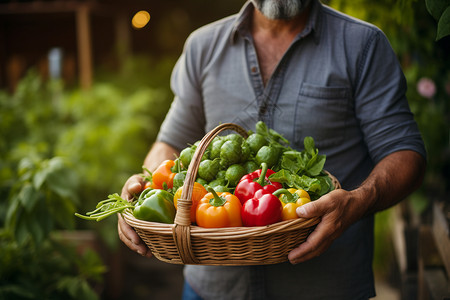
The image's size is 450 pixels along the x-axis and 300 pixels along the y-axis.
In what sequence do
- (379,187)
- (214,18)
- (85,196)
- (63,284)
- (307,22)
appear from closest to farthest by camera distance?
(379,187) < (307,22) < (63,284) < (85,196) < (214,18)

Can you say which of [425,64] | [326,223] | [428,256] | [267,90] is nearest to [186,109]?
[267,90]

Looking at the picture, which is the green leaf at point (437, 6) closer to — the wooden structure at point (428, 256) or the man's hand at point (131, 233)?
the wooden structure at point (428, 256)

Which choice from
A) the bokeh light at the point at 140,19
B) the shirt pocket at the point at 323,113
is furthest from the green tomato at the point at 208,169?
the bokeh light at the point at 140,19

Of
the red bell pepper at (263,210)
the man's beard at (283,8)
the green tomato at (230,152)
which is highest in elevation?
the man's beard at (283,8)

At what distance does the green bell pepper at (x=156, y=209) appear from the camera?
64.4 inches

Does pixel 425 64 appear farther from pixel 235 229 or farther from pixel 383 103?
pixel 235 229

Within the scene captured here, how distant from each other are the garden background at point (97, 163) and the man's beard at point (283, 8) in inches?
17.7

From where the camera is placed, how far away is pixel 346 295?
2.06 meters

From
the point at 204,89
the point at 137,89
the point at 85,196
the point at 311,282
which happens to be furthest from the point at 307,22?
the point at 137,89

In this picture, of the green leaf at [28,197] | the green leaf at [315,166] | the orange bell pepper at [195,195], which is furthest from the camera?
the green leaf at [28,197]

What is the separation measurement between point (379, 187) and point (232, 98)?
80 centimetres

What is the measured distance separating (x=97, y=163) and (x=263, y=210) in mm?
3198

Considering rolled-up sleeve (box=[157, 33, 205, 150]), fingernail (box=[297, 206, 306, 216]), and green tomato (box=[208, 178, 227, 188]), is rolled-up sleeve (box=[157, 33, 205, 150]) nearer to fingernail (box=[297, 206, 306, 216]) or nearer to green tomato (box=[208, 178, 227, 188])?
green tomato (box=[208, 178, 227, 188])

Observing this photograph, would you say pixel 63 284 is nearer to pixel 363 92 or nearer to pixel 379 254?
pixel 363 92
